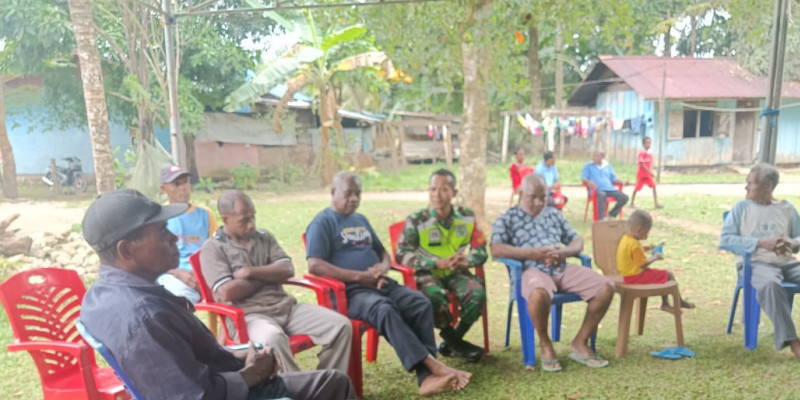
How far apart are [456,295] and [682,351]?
158cm

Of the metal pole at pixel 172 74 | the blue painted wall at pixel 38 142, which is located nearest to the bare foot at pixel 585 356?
the metal pole at pixel 172 74

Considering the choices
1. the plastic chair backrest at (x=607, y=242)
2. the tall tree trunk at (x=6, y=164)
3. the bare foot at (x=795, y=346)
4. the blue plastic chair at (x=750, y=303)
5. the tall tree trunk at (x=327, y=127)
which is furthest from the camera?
the tall tree trunk at (x=327, y=127)

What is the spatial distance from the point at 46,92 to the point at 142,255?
1270 cm

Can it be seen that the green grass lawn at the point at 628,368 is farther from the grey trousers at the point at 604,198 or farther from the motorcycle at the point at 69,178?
the motorcycle at the point at 69,178

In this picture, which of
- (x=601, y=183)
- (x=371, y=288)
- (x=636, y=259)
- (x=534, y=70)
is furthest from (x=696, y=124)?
(x=371, y=288)

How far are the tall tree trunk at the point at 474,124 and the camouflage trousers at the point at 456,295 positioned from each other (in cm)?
481

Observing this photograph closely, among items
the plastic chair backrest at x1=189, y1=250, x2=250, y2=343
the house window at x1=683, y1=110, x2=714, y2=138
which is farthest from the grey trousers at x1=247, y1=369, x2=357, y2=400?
the house window at x1=683, y1=110, x2=714, y2=138

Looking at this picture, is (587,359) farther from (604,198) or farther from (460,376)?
(604,198)

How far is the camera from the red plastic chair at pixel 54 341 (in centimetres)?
256

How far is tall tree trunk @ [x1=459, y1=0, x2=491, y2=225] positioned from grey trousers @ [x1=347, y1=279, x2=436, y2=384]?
5082mm

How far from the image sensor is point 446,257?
4.16 meters

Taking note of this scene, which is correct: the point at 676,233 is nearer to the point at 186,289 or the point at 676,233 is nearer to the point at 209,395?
the point at 186,289

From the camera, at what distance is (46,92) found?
1261cm

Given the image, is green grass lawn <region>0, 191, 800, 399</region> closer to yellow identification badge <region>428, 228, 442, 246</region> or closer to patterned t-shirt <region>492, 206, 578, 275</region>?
patterned t-shirt <region>492, 206, 578, 275</region>
